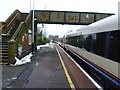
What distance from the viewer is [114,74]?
5461 mm

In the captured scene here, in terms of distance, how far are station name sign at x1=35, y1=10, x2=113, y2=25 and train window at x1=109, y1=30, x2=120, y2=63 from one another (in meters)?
17.3

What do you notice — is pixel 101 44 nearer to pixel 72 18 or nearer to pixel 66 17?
pixel 66 17

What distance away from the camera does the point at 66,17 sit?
2297cm

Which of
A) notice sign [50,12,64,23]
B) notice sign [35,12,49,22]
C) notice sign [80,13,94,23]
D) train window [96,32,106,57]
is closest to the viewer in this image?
train window [96,32,106,57]

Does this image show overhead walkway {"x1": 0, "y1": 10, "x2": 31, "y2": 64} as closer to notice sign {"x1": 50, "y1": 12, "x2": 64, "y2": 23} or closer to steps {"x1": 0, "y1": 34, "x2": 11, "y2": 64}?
steps {"x1": 0, "y1": 34, "x2": 11, "y2": 64}

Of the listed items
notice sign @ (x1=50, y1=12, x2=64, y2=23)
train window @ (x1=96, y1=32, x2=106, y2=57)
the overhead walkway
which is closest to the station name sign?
notice sign @ (x1=50, y1=12, x2=64, y2=23)

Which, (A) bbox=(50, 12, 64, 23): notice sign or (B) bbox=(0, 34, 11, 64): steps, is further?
(A) bbox=(50, 12, 64, 23): notice sign

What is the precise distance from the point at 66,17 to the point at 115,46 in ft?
58.6

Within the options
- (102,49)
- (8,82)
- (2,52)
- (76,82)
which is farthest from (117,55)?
(2,52)

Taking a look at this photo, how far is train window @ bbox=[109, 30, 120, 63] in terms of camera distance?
17.5 ft

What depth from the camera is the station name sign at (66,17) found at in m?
22.6

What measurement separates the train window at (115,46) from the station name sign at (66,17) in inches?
682

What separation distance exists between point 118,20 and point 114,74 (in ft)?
6.06

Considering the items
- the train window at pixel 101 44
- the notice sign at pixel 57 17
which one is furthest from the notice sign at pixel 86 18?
the train window at pixel 101 44
